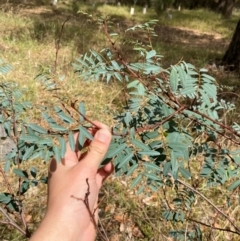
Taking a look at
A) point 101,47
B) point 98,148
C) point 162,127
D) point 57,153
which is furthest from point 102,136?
point 101,47

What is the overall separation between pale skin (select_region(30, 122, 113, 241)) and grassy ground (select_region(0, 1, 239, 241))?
606mm

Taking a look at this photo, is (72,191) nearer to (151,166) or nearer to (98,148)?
(98,148)

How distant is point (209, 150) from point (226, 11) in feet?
46.3

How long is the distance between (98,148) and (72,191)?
0.63 feet

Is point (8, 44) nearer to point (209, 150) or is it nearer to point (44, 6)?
point (209, 150)

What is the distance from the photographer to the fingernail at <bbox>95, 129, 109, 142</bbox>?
3.85ft

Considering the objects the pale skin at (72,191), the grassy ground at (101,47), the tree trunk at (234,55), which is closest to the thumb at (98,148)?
the pale skin at (72,191)

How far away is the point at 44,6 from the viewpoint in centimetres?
1138

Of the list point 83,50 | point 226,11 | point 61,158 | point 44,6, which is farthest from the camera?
point 226,11

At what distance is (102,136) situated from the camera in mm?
1178

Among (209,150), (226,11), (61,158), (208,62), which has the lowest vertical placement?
(226,11)

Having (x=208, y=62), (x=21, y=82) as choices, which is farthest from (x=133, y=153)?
(x=208, y=62)

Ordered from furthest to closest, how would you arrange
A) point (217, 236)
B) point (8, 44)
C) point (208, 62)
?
point (208, 62) < point (8, 44) < point (217, 236)

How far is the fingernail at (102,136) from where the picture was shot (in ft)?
3.85
